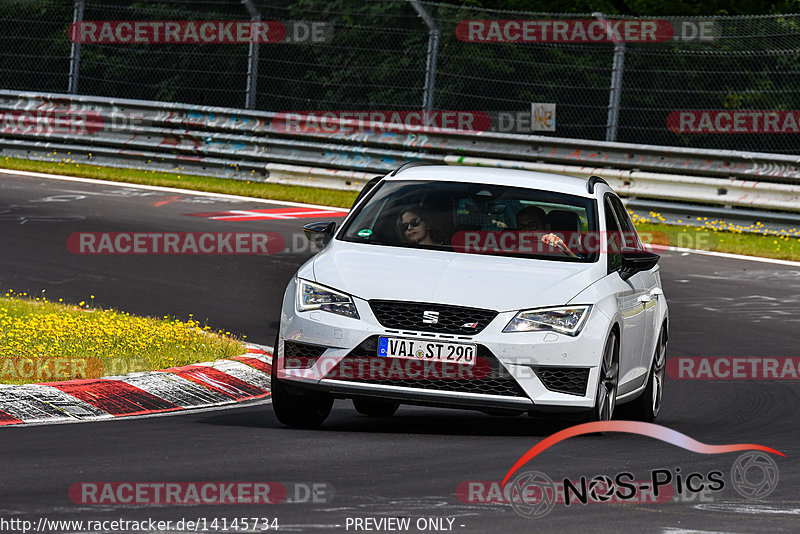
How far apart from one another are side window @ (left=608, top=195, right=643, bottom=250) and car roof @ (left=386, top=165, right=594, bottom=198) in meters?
0.40

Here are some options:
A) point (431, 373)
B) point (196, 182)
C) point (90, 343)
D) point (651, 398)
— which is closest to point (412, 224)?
point (431, 373)

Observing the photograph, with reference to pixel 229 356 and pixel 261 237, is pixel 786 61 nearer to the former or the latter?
pixel 261 237

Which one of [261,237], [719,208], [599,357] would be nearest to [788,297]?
[719,208]

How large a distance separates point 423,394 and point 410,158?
13.5 m

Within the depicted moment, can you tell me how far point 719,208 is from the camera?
1939cm

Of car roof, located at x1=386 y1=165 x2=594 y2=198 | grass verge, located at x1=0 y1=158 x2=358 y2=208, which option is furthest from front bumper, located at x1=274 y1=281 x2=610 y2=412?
grass verge, located at x1=0 y1=158 x2=358 y2=208

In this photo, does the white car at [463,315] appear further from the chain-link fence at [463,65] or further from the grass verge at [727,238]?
the chain-link fence at [463,65]

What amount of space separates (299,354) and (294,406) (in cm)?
39

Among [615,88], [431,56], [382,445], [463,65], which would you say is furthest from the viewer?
[463,65]

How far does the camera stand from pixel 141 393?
9.34 metres

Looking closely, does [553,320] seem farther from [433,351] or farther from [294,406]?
[294,406]

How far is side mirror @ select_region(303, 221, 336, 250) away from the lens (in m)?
9.62

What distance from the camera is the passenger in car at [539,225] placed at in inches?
370

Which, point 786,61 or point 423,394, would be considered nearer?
point 423,394
